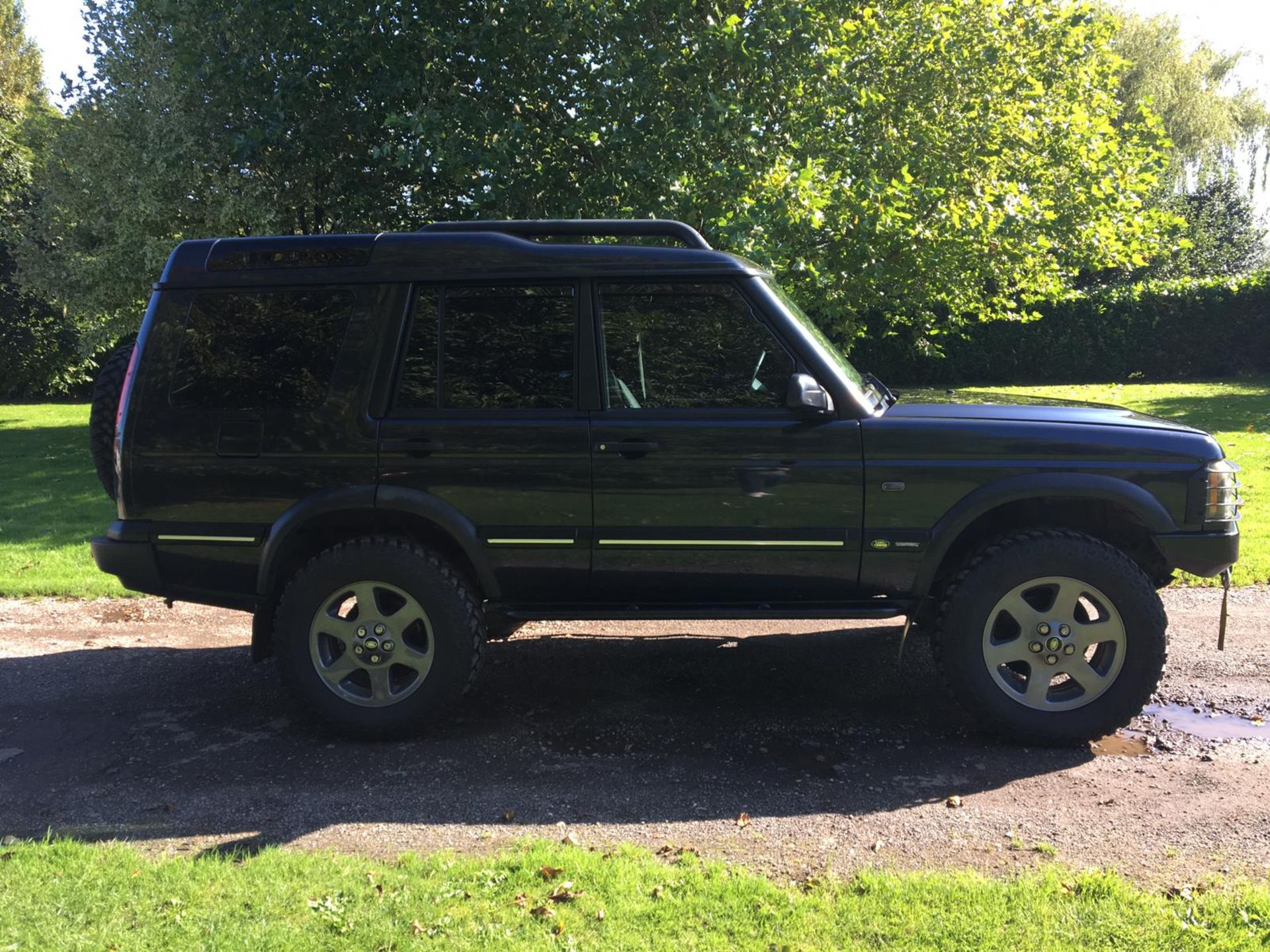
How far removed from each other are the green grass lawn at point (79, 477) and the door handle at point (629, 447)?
468 cm

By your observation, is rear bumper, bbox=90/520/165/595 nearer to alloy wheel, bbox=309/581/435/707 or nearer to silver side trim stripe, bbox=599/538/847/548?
alloy wheel, bbox=309/581/435/707

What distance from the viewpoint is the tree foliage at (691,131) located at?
34.3 feet

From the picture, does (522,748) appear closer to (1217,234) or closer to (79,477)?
(79,477)

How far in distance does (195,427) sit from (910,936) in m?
3.50

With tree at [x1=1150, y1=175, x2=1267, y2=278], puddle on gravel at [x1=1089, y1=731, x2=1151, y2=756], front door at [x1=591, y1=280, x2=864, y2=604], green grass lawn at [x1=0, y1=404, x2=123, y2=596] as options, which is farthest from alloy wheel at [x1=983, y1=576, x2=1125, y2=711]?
tree at [x1=1150, y1=175, x2=1267, y2=278]

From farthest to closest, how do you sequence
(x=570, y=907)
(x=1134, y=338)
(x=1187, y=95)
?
(x=1187, y=95) → (x=1134, y=338) → (x=570, y=907)

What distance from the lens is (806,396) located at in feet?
13.6

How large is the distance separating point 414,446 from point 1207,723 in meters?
3.79

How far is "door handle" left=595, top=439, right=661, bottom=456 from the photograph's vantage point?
14.0ft

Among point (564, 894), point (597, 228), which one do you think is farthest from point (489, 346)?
point (564, 894)

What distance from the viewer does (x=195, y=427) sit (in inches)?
173

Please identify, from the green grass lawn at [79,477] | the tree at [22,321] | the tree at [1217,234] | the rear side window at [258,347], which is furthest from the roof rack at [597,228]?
the tree at [1217,234]

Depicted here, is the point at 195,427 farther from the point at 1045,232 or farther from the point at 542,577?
the point at 1045,232

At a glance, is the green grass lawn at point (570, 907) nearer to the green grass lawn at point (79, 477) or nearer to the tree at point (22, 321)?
the green grass lawn at point (79, 477)
